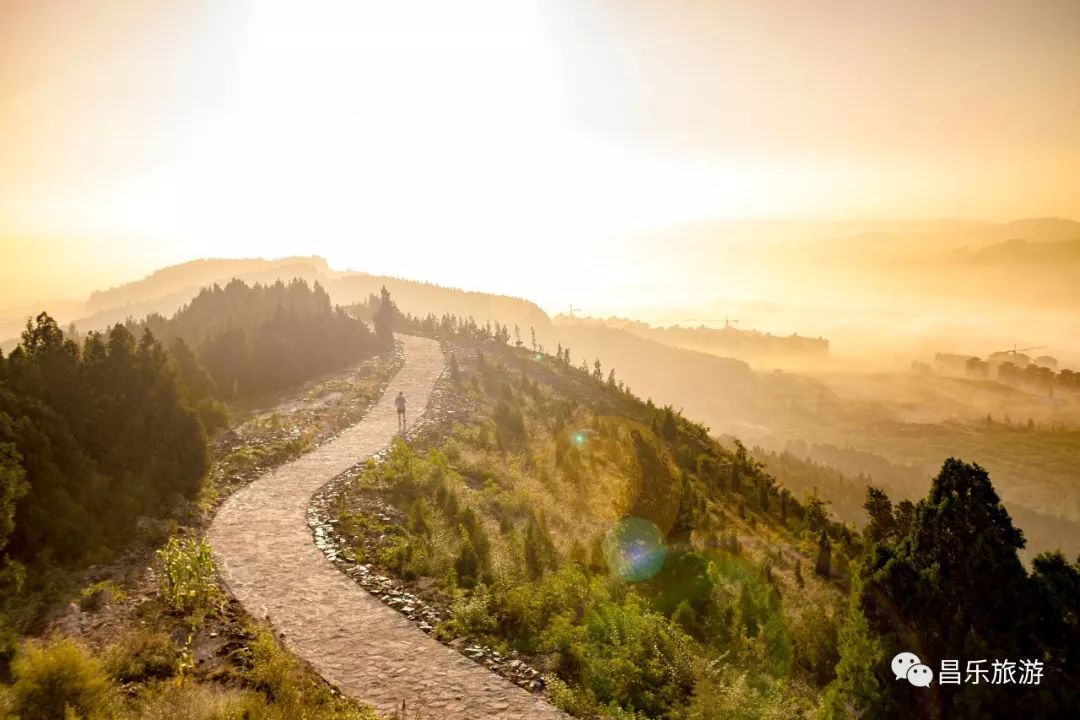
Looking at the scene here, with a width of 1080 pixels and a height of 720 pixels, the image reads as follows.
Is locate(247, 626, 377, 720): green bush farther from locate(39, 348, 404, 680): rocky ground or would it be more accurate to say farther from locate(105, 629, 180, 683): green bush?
locate(105, 629, 180, 683): green bush

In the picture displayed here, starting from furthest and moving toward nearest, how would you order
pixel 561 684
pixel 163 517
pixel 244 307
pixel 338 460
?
pixel 244 307, pixel 338 460, pixel 163 517, pixel 561 684

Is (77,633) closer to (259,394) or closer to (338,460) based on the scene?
(338,460)

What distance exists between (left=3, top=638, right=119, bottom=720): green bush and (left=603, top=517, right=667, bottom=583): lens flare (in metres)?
10.7

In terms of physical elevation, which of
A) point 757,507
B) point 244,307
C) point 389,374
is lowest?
point 757,507

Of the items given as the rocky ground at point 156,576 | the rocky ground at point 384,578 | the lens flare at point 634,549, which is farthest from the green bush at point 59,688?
the lens flare at point 634,549

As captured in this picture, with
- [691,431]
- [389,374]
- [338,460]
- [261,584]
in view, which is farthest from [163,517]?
[691,431]

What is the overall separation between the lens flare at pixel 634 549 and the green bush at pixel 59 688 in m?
10.7

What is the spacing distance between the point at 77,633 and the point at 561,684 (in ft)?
26.4

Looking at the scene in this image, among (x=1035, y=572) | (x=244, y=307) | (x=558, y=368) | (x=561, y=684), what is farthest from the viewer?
(x=558, y=368)

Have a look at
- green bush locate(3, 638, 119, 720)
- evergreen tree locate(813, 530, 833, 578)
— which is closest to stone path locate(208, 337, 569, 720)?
green bush locate(3, 638, 119, 720)

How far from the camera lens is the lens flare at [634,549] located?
1544 cm

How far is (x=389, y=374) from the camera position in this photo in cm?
4109

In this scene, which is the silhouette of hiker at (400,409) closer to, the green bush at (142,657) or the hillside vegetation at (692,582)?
the hillside vegetation at (692,582)

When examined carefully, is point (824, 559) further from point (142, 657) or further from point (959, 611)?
point (142, 657)
